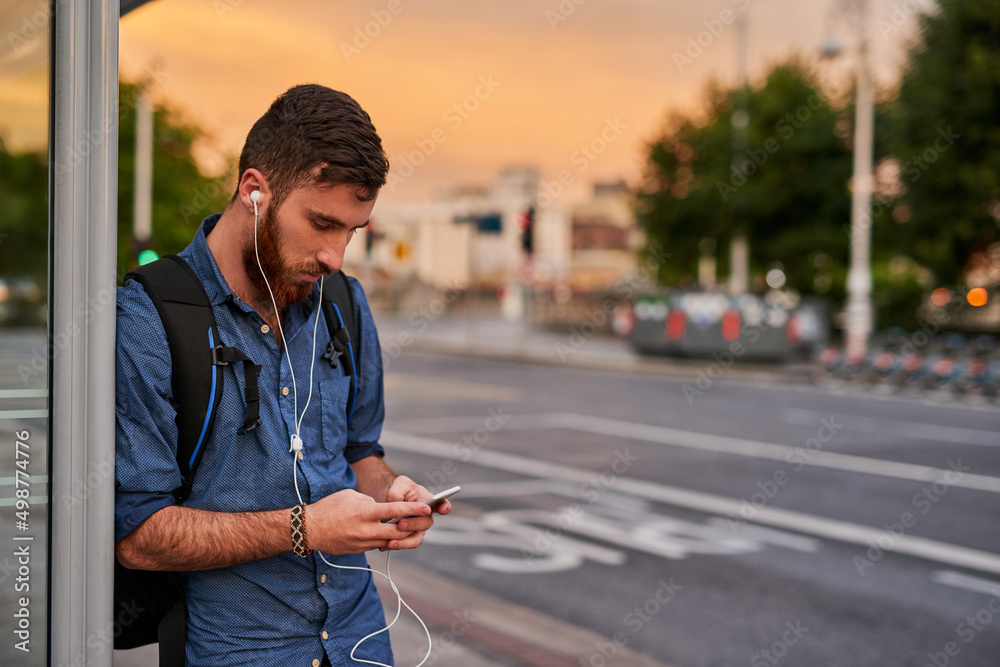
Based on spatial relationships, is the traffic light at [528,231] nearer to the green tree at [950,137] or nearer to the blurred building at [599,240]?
the green tree at [950,137]

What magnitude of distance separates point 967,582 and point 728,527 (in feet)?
5.61

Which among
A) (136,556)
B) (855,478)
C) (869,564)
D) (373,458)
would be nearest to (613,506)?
(869,564)

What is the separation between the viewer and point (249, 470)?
5.74ft

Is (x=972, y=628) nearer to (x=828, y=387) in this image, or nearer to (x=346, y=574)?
(x=346, y=574)

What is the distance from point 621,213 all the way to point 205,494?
12612cm

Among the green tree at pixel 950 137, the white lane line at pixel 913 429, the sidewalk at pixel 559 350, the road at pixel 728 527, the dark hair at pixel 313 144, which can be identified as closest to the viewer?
the dark hair at pixel 313 144

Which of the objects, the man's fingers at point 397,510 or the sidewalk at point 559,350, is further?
the sidewalk at point 559,350

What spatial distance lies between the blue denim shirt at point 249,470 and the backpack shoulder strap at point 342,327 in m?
0.02

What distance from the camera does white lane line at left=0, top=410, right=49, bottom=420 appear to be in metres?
1.63

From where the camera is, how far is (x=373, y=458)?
7.02ft

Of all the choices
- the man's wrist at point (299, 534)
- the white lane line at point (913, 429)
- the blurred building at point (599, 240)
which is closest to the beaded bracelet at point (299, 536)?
the man's wrist at point (299, 534)

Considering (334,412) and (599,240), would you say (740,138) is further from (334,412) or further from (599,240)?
(599,240)

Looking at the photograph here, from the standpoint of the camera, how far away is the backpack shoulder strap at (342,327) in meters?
1.95

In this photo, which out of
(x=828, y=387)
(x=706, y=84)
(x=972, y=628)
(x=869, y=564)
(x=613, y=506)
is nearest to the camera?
(x=972, y=628)
